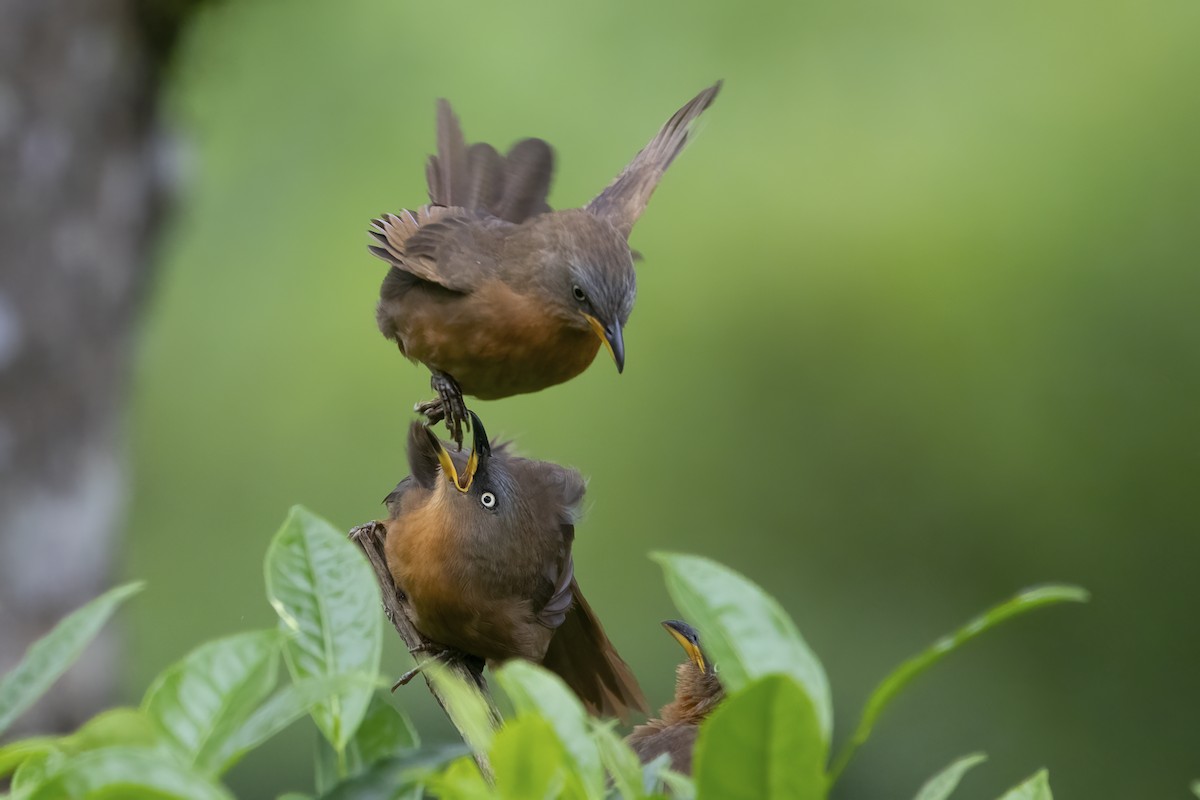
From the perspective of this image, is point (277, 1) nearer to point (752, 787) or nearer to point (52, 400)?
point (52, 400)

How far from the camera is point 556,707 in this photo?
1.09 m

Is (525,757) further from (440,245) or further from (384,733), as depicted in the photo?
(440,245)

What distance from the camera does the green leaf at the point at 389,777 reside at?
3.65 feet

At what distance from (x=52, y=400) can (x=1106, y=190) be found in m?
4.71

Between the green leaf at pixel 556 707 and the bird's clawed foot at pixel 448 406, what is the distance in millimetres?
1708

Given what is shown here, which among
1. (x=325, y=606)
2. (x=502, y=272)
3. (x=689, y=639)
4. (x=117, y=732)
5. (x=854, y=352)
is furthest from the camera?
(x=854, y=352)

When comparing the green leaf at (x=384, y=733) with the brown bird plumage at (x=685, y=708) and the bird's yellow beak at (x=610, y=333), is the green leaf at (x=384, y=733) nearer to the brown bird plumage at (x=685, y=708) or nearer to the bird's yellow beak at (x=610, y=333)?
the bird's yellow beak at (x=610, y=333)

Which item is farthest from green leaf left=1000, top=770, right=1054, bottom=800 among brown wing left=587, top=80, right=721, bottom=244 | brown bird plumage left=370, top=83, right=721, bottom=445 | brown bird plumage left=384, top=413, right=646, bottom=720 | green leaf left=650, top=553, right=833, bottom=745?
brown bird plumage left=384, top=413, right=646, bottom=720

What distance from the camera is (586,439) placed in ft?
22.0

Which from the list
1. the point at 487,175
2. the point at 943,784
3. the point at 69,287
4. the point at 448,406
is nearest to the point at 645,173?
the point at 487,175

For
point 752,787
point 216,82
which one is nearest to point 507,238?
point 752,787

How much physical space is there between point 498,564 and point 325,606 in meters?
2.06

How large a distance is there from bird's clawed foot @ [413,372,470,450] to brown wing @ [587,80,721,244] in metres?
0.49

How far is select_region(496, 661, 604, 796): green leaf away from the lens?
1.08m
